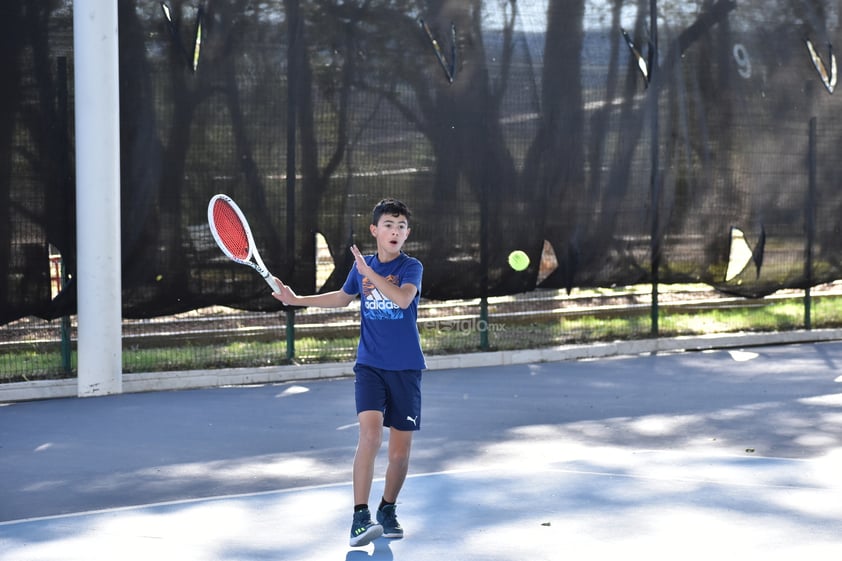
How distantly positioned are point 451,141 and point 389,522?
16.4 feet

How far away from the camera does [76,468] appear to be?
653 centimetres

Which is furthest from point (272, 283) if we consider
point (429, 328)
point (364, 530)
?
point (429, 328)

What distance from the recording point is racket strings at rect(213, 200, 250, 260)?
543 cm

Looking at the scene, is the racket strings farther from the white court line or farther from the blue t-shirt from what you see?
the white court line

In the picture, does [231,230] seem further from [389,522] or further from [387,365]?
[389,522]

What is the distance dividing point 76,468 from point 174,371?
2.44m

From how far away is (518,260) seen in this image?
10000 millimetres

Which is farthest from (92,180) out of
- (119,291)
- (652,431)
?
(652,431)

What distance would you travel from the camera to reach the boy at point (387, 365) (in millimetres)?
5047

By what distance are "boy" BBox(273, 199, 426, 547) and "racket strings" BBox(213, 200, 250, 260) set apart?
47 centimetres

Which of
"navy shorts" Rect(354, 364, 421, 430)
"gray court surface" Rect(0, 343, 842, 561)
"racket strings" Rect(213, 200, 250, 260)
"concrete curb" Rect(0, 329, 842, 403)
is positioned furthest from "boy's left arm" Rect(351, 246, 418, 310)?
"concrete curb" Rect(0, 329, 842, 403)

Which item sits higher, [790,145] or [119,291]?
[790,145]

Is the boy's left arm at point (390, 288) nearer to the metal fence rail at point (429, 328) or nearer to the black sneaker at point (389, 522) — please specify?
the black sneaker at point (389, 522)

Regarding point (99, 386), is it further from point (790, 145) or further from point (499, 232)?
point (790, 145)
